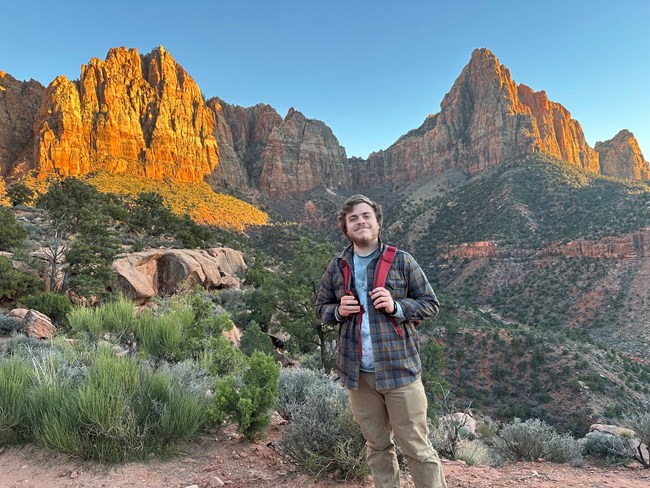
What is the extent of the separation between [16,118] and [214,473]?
81251mm

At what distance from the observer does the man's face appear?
2328 millimetres

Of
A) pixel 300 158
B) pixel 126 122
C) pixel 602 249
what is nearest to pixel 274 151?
pixel 300 158

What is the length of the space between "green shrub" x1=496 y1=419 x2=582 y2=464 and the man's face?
4.08 m

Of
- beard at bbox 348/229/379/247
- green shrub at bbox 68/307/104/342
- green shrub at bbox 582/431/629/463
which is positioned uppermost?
beard at bbox 348/229/379/247

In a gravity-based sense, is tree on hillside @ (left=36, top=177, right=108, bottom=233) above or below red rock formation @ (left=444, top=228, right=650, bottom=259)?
above

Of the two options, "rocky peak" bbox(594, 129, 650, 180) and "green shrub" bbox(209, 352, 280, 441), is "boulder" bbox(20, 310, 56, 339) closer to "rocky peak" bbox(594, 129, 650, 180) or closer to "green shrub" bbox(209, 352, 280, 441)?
"green shrub" bbox(209, 352, 280, 441)

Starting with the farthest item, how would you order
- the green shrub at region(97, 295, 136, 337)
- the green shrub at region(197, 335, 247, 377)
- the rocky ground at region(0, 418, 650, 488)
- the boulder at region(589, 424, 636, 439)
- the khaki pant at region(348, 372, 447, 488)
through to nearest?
the boulder at region(589, 424, 636, 439) → the green shrub at region(97, 295, 136, 337) → the green shrub at region(197, 335, 247, 377) → the rocky ground at region(0, 418, 650, 488) → the khaki pant at region(348, 372, 447, 488)

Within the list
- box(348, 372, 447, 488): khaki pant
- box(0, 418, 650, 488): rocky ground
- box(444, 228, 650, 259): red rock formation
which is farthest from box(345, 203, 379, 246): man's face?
box(444, 228, 650, 259): red rock formation

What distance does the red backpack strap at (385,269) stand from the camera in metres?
2.16

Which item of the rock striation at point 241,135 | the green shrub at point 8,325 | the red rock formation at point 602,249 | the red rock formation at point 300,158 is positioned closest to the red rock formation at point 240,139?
the rock striation at point 241,135

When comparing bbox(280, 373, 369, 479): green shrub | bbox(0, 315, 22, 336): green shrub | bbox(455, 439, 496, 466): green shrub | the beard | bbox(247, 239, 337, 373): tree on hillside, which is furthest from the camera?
bbox(247, 239, 337, 373): tree on hillside

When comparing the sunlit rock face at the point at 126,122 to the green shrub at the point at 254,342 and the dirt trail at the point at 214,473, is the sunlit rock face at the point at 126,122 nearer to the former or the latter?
the green shrub at the point at 254,342

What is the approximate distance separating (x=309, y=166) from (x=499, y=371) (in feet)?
274

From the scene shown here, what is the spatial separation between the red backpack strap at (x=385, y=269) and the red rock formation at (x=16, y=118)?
7108cm
